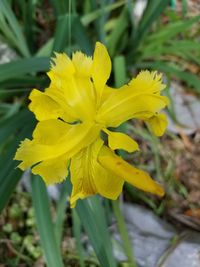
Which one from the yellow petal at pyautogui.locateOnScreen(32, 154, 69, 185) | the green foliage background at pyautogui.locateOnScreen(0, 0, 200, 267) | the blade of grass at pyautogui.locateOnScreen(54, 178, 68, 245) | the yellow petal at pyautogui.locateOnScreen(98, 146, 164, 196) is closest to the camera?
the yellow petal at pyautogui.locateOnScreen(98, 146, 164, 196)

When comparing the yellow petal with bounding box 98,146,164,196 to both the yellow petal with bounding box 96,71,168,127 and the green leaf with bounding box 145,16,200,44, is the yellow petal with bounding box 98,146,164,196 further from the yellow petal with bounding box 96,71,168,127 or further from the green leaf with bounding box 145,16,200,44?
the green leaf with bounding box 145,16,200,44

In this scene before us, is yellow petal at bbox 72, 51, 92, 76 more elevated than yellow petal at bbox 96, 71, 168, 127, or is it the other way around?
yellow petal at bbox 72, 51, 92, 76

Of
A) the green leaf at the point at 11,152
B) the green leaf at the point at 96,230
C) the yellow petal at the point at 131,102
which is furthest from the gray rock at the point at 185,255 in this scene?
the yellow petal at the point at 131,102

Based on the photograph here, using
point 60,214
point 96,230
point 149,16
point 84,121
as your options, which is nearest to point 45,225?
point 96,230

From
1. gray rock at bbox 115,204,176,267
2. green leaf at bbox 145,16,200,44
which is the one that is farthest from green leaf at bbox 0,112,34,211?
green leaf at bbox 145,16,200,44

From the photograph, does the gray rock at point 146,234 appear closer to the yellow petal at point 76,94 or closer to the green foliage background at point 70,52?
the green foliage background at point 70,52

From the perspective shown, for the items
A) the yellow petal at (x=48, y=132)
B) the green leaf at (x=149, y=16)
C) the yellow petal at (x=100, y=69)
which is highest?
the green leaf at (x=149, y=16)
